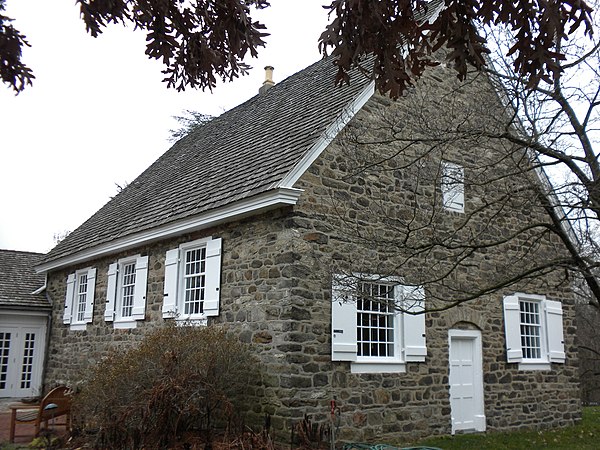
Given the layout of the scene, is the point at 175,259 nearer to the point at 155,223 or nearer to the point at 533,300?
the point at 155,223

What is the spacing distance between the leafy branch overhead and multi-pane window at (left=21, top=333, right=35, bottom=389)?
1543cm

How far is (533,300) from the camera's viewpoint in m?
13.3

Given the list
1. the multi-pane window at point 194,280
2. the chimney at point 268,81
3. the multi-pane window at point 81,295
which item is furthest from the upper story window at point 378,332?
the chimney at point 268,81

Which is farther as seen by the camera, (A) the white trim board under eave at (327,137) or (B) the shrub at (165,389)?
(A) the white trim board under eave at (327,137)

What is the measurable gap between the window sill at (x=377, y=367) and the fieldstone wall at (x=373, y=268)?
3.8 inches

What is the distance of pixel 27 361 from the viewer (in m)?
17.6

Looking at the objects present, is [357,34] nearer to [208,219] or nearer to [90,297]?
[208,219]

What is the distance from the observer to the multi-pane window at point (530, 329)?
13.0 metres

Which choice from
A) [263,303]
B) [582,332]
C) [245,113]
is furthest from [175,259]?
[582,332]

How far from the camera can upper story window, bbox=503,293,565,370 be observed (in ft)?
40.9

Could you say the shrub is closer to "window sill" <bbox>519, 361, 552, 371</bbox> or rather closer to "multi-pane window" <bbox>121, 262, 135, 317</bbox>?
"multi-pane window" <bbox>121, 262, 135, 317</bbox>

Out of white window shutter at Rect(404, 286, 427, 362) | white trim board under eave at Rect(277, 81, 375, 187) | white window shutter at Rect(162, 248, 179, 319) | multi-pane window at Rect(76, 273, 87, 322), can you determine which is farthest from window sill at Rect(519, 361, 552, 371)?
multi-pane window at Rect(76, 273, 87, 322)

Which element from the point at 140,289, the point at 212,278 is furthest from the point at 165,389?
the point at 140,289

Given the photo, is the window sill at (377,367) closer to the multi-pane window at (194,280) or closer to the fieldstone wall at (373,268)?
the fieldstone wall at (373,268)
